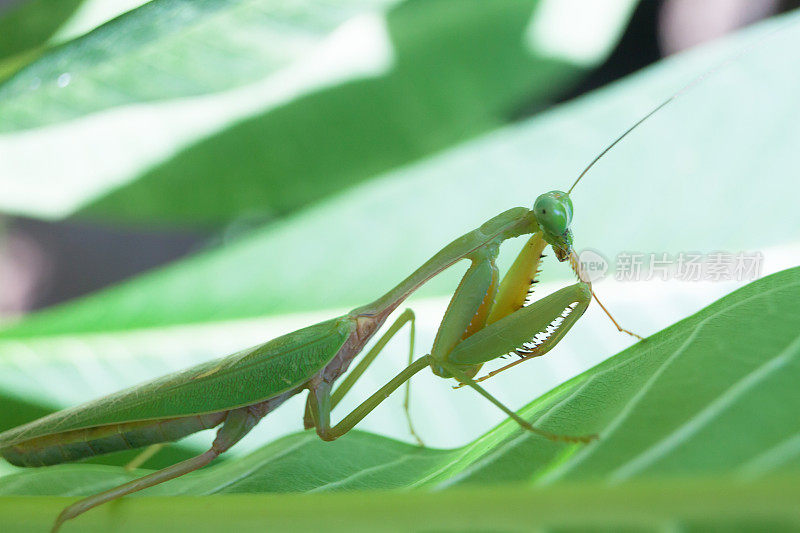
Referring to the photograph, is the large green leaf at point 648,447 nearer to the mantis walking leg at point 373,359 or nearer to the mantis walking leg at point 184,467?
the mantis walking leg at point 184,467

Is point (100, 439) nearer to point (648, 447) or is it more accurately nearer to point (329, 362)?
point (329, 362)

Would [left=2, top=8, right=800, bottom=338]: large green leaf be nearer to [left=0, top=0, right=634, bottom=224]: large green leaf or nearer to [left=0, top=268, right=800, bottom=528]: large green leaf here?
[left=0, top=0, right=634, bottom=224]: large green leaf

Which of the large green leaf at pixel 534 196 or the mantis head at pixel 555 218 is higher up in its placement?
the large green leaf at pixel 534 196

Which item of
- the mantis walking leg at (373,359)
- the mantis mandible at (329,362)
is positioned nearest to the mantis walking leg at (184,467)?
the mantis mandible at (329,362)

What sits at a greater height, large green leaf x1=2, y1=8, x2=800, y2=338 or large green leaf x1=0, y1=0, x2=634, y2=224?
large green leaf x1=0, y1=0, x2=634, y2=224

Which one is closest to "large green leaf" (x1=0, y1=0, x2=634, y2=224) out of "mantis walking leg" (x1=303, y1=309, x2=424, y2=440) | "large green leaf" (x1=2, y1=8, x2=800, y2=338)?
"large green leaf" (x1=2, y1=8, x2=800, y2=338)

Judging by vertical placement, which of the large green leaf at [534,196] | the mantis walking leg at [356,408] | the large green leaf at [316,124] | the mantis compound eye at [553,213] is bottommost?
the mantis walking leg at [356,408]
